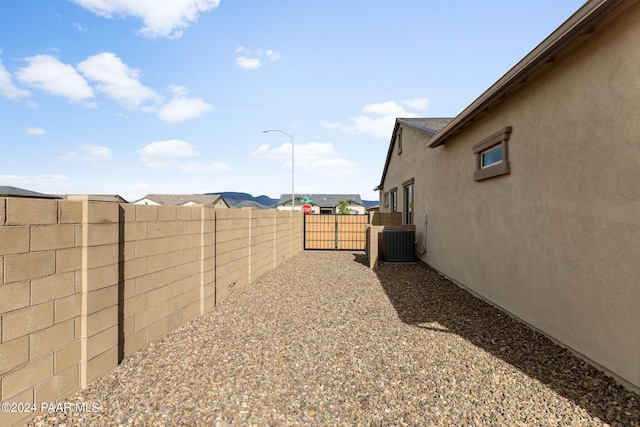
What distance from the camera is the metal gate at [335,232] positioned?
1662 centimetres

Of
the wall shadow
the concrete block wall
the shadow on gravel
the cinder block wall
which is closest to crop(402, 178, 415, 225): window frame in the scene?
the shadow on gravel

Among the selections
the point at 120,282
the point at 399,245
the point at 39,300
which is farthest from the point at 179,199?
the point at 39,300

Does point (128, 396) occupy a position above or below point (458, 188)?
below

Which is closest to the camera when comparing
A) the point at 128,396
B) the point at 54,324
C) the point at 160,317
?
the point at 54,324

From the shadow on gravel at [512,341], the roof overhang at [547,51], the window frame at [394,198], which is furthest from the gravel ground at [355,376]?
the window frame at [394,198]

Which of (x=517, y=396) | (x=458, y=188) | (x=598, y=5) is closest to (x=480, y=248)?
(x=458, y=188)

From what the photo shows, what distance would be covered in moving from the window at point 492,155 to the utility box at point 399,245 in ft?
14.6

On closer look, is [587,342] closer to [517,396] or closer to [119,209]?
[517,396]

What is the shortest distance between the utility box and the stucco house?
4.13 meters

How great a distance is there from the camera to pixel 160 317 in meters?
4.67

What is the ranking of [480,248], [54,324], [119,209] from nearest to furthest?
[54,324] < [119,209] < [480,248]

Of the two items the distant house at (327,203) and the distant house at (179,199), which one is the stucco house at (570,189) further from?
the distant house at (179,199)

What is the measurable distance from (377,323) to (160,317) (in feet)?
11.0

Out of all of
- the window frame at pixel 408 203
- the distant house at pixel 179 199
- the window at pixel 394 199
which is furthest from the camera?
the distant house at pixel 179 199
